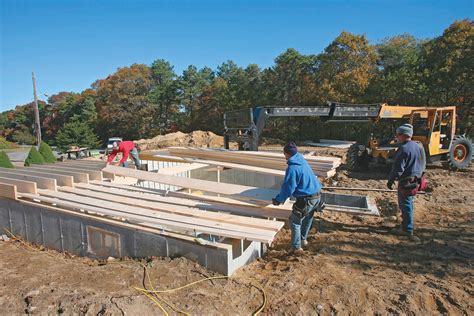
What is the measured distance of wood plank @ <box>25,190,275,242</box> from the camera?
11.4ft

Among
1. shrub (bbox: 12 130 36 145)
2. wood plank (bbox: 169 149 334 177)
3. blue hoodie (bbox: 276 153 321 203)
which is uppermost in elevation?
blue hoodie (bbox: 276 153 321 203)

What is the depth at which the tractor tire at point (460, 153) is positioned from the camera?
9562 millimetres

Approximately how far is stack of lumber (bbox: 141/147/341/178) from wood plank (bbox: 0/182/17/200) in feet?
10.9

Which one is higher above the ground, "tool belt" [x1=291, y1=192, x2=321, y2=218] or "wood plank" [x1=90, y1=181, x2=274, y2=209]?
"tool belt" [x1=291, y1=192, x2=321, y2=218]

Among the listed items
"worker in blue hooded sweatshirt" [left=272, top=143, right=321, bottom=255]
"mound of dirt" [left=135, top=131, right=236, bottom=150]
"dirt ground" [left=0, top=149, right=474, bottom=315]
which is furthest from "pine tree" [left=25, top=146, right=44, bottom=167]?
"worker in blue hooded sweatshirt" [left=272, top=143, right=321, bottom=255]

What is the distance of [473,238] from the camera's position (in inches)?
177

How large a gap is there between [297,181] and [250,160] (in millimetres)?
3236

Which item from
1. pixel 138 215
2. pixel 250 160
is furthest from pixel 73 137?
pixel 138 215

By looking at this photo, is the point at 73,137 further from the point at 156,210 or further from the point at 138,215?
the point at 138,215

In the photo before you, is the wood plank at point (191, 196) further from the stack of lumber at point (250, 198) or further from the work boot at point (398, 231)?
the work boot at point (398, 231)

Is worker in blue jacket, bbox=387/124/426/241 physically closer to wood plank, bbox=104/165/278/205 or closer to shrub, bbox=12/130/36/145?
wood plank, bbox=104/165/278/205

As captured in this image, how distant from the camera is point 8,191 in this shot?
565 cm

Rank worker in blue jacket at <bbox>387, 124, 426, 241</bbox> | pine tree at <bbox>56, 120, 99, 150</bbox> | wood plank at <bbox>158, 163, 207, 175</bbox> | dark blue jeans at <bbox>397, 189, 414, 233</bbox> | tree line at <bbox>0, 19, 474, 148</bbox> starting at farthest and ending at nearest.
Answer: pine tree at <bbox>56, 120, 99, 150</bbox> → tree line at <bbox>0, 19, 474, 148</bbox> → wood plank at <bbox>158, 163, 207, 175</bbox> → dark blue jeans at <bbox>397, 189, 414, 233</bbox> → worker in blue jacket at <bbox>387, 124, 426, 241</bbox>

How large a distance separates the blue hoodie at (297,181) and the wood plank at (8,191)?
4.90m
